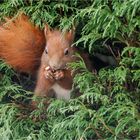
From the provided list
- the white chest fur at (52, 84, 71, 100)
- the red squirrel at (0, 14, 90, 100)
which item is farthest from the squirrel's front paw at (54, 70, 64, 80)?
the white chest fur at (52, 84, 71, 100)

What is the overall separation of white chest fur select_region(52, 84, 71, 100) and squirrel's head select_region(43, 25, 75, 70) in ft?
0.70

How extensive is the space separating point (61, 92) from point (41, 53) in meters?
0.26

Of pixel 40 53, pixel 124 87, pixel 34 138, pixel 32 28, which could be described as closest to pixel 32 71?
pixel 40 53

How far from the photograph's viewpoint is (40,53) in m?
2.52

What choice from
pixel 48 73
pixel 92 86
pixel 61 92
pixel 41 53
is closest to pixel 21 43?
pixel 41 53

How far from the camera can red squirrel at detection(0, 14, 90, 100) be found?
2324mm

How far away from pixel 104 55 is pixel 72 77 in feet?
0.81

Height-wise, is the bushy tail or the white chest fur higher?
the bushy tail

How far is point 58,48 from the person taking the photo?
7.63ft

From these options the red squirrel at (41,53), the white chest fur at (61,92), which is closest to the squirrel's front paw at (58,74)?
the red squirrel at (41,53)

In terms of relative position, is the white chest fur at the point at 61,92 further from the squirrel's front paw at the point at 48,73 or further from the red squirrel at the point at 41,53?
the squirrel's front paw at the point at 48,73

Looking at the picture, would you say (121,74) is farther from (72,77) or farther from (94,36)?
(72,77)

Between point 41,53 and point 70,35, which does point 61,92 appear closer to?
point 41,53

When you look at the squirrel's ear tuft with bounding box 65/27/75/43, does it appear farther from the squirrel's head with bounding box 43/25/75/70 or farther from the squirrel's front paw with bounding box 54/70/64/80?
the squirrel's front paw with bounding box 54/70/64/80
